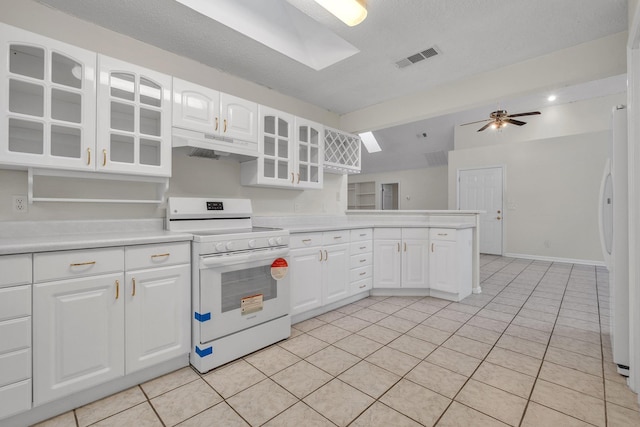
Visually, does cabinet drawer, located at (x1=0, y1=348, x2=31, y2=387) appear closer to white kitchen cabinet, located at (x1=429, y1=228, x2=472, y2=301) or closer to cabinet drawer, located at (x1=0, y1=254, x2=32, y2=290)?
cabinet drawer, located at (x1=0, y1=254, x2=32, y2=290)

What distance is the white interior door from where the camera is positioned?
6527 mm

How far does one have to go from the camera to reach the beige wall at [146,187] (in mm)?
1948

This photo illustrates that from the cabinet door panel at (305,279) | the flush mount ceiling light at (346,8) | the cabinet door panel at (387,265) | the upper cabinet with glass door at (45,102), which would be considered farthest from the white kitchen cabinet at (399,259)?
the upper cabinet with glass door at (45,102)

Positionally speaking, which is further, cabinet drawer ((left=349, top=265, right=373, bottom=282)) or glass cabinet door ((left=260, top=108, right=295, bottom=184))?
cabinet drawer ((left=349, top=265, right=373, bottom=282))

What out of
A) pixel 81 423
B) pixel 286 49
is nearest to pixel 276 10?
pixel 286 49

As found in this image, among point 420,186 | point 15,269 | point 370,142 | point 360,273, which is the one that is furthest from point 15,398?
point 420,186

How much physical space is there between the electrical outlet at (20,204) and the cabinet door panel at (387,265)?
3097 mm

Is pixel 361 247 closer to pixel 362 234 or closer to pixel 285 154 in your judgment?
pixel 362 234

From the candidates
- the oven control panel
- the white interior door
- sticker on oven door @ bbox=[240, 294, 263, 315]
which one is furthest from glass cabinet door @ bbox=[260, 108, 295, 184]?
the white interior door

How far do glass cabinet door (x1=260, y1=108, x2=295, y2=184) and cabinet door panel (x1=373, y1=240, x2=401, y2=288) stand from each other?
1.37 meters

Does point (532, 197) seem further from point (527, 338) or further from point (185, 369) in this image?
point (185, 369)

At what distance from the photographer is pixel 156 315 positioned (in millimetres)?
1824

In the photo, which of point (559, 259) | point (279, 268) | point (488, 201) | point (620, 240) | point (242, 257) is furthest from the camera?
point (488, 201)

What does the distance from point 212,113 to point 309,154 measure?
126cm
